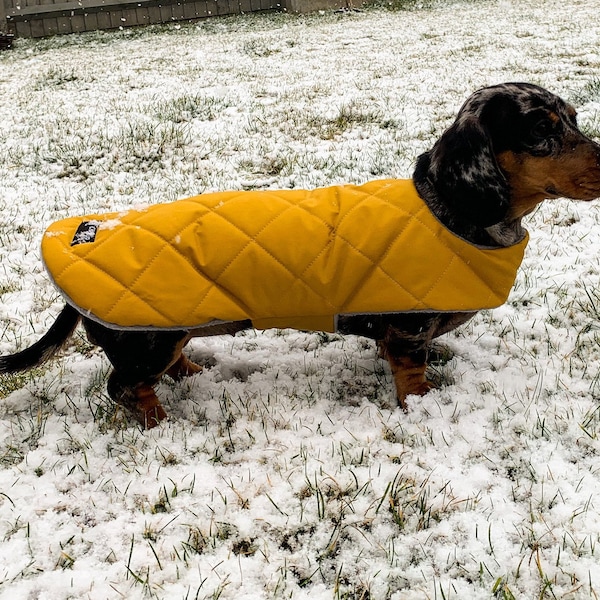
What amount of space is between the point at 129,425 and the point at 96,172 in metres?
3.94

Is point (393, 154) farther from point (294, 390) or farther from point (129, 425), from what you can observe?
point (129, 425)

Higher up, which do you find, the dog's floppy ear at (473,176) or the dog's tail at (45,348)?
the dog's floppy ear at (473,176)

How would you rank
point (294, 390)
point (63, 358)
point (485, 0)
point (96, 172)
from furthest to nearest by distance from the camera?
1. point (485, 0)
2. point (96, 172)
3. point (63, 358)
4. point (294, 390)

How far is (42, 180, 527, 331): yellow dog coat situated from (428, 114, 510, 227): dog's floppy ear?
13cm

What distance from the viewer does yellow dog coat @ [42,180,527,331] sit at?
2.42m

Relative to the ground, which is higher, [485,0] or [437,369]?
[485,0]

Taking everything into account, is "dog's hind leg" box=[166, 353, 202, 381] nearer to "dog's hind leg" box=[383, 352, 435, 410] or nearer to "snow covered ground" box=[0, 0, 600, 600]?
"snow covered ground" box=[0, 0, 600, 600]

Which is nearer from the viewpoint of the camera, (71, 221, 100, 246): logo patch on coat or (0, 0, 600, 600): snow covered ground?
(0, 0, 600, 600): snow covered ground

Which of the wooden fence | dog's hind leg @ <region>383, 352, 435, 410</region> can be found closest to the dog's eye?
dog's hind leg @ <region>383, 352, 435, 410</region>

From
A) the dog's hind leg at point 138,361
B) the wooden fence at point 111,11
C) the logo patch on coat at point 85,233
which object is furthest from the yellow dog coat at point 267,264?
the wooden fence at point 111,11

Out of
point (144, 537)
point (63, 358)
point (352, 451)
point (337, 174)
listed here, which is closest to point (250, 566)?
point (144, 537)

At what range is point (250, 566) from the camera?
1991mm

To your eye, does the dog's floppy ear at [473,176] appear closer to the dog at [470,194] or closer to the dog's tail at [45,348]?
the dog at [470,194]

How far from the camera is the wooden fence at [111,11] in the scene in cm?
1540
